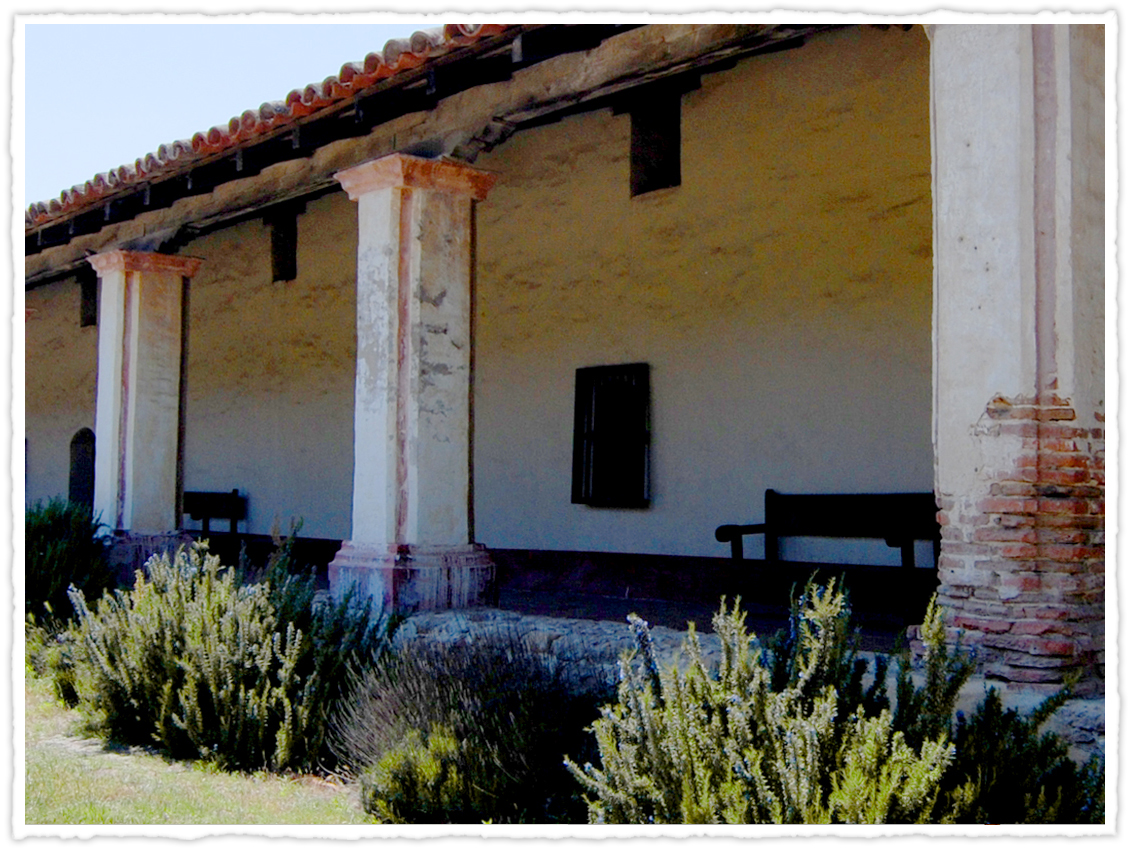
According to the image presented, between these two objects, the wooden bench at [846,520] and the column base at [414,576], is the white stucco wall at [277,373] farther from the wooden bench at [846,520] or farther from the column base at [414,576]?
the wooden bench at [846,520]

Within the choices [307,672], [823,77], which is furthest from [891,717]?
[823,77]

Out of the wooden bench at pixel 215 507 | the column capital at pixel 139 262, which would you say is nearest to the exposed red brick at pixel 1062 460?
the column capital at pixel 139 262

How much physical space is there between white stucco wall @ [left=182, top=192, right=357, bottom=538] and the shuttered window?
2.90 m

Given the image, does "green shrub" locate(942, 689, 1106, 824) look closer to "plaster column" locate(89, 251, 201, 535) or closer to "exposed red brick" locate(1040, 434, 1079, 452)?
"exposed red brick" locate(1040, 434, 1079, 452)

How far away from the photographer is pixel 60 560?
859 centimetres

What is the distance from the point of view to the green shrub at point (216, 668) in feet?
18.1

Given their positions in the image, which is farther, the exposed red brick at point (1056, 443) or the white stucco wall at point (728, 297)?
the white stucco wall at point (728, 297)

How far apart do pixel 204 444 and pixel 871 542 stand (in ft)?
27.1

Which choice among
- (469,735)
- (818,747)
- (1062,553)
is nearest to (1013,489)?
(1062,553)

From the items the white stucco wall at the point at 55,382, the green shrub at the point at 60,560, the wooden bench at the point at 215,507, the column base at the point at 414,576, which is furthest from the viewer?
the white stucco wall at the point at 55,382

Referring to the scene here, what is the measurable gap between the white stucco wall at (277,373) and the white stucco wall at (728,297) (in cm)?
201

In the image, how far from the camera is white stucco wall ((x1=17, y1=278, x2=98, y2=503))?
1467 centimetres

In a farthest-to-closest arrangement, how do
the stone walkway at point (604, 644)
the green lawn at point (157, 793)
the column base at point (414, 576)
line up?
the column base at point (414, 576) → the green lawn at point (157, 793) → the stone walkway at point (604, 644)

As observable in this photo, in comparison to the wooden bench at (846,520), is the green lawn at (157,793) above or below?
below
